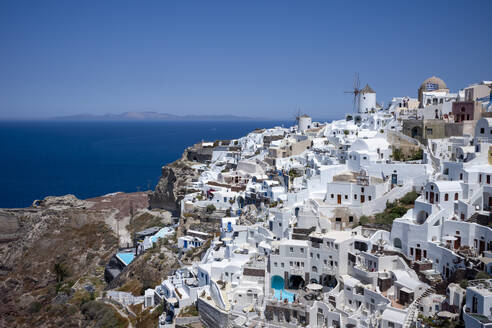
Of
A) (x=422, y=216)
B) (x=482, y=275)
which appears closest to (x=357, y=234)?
(x=422, y=216)

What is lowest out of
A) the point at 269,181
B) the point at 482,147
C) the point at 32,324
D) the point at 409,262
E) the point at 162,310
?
the point at 32,324

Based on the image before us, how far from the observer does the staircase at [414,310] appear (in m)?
21.6

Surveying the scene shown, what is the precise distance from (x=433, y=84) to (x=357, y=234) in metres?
26.6

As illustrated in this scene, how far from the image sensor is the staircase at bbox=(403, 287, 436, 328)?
70.9 ft

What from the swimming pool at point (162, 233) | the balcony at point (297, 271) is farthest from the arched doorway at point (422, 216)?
the swimming pool at point (162, 233)

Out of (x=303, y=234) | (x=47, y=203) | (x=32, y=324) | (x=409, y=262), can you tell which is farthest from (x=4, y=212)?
(x=409, y=262)

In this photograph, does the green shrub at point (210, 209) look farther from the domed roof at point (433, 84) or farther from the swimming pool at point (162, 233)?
the domed roof at point (433, 84)

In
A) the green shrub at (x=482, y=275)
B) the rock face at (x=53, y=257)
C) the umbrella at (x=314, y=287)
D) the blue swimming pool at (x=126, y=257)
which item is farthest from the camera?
the blue swimming pool at (x=126, y=257)

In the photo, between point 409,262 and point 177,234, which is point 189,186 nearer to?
point 177,234

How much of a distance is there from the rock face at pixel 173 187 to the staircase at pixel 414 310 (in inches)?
1325

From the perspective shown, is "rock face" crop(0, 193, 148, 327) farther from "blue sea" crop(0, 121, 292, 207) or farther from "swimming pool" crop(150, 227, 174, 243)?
"blue sea" crop(0, 121, 292, 207)

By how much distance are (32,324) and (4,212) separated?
2323 centimetres

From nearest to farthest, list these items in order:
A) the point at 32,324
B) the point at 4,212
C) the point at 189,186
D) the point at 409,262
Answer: the point at 409,262 → the point at 32,324 → the point at 189,186 → the point at 4,212

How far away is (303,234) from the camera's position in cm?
3073
